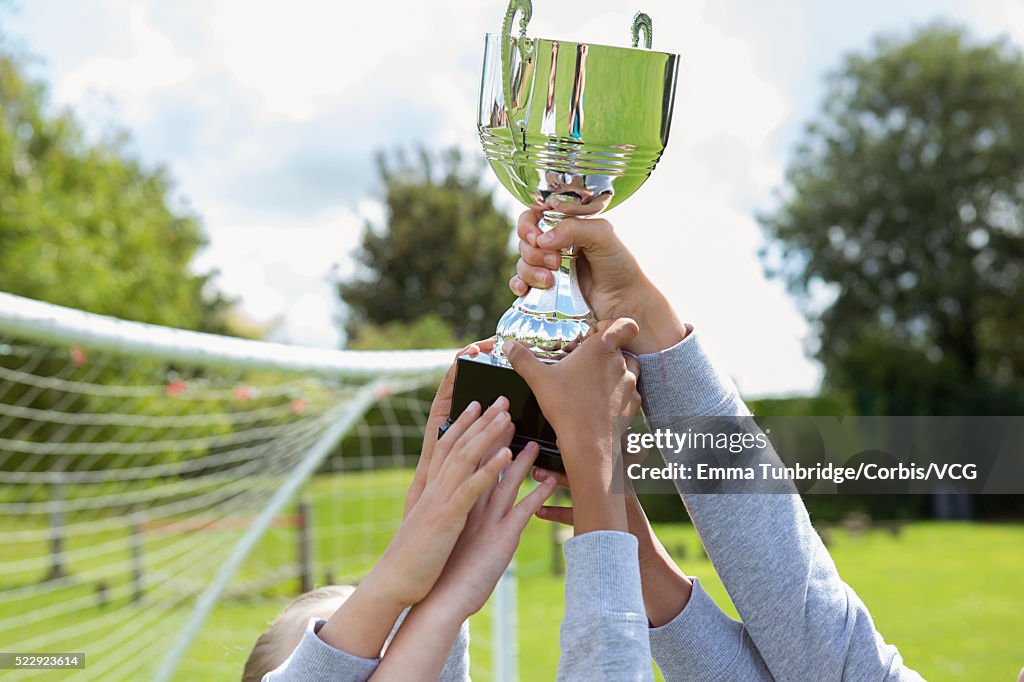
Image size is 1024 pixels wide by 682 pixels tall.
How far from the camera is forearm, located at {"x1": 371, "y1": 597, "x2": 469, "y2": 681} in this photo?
0.75 m

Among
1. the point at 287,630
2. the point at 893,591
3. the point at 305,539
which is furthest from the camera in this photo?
the point at 893,591

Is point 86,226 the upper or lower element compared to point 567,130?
lower

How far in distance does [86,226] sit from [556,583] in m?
6.04

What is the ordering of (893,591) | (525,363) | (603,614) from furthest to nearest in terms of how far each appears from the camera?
(893,591), (525,363), (603,614)

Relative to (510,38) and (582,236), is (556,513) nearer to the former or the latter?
(582,236)

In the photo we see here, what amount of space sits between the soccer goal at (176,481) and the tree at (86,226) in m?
1.51

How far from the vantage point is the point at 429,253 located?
15.0m

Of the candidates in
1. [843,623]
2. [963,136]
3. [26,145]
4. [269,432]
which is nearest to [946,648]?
[269,432]

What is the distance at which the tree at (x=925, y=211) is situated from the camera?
41.4 feet

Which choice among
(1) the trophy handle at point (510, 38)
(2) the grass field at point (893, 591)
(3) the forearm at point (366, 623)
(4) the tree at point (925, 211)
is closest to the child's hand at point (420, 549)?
(3) the forearm at point (366, 623)

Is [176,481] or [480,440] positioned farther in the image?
[176,481]

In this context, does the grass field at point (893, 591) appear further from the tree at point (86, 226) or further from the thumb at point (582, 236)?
the thumb at point (582, 236)

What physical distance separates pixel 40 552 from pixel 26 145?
22.4 feet

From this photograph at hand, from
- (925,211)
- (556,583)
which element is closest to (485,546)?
(556,583)
